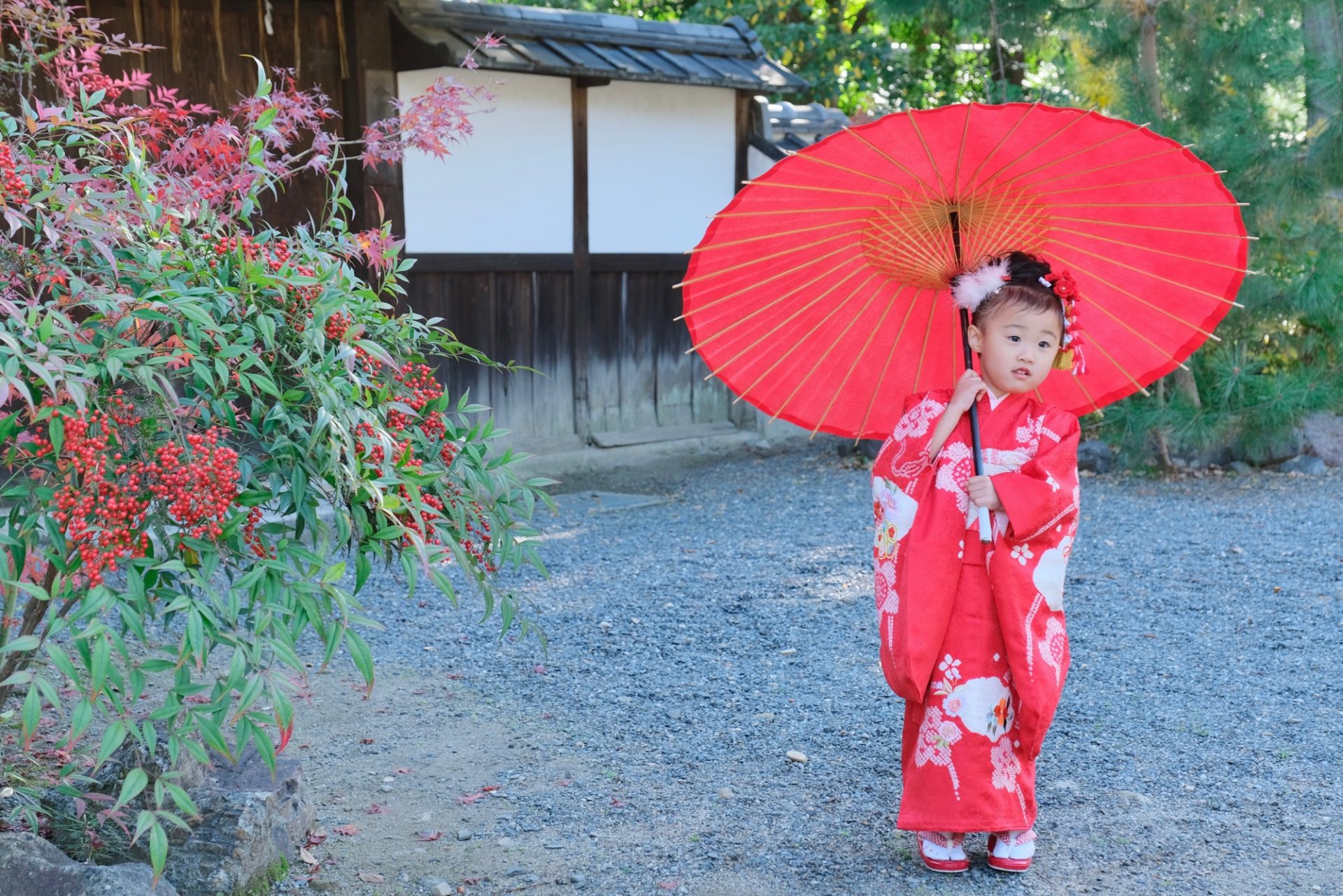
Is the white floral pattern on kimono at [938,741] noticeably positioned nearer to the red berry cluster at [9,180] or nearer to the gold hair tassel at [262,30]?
the red berry cluster at [9,180]

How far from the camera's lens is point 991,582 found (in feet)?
8.86

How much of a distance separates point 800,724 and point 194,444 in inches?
92.4

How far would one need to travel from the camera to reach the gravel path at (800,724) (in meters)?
2.83

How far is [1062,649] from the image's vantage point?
9.07 ft

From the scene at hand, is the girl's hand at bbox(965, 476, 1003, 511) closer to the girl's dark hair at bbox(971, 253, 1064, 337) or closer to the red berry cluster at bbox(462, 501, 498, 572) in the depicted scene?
the girl's dark hair at bbox(971, 253, 1064, 337)

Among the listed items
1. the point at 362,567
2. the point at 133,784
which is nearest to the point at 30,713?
the point at 133,784

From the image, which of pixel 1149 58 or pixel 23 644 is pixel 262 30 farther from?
pixel 23 644

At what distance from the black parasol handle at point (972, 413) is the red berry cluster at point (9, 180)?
1874 mm

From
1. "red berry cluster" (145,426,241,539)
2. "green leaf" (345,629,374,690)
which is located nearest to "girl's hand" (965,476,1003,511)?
"green leaf" (345,629,374,690)

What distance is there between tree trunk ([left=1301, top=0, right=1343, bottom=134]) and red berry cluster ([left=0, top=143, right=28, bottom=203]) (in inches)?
249

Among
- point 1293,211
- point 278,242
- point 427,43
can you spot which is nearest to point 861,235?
point 278,242

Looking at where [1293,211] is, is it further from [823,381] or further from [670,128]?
[823,381]

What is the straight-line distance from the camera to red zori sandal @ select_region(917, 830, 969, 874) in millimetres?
2758

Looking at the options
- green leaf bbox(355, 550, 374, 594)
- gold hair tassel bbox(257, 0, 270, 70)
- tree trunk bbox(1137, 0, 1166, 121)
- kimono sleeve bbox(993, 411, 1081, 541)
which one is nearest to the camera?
green leaf bbox(355, 550, 374, 594)
